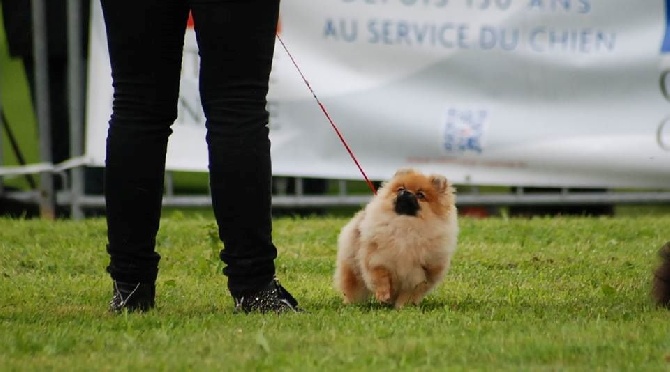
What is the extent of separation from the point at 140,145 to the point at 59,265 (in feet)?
6.90

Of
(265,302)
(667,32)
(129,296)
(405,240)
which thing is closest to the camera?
(265,302)

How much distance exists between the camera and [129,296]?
5.10 m

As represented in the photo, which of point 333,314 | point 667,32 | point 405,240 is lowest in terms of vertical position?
point 333,314

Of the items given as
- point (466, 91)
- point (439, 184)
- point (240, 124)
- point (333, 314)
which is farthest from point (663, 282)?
point (466, 91)

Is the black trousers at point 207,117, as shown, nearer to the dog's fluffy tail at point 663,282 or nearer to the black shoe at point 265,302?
the black shoe at point 265,302

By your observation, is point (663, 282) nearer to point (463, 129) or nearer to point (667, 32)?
point (463, 129)

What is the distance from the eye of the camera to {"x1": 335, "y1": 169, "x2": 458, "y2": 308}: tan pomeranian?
5.38 metres

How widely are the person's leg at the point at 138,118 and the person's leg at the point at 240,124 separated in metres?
0.12

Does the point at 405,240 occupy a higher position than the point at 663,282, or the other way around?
the point at 405,240

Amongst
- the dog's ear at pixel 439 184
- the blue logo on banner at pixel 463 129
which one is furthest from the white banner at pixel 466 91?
the dog's ear at pixel 439 184

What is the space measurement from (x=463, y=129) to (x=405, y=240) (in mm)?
3840

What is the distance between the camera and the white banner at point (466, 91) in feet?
29.8

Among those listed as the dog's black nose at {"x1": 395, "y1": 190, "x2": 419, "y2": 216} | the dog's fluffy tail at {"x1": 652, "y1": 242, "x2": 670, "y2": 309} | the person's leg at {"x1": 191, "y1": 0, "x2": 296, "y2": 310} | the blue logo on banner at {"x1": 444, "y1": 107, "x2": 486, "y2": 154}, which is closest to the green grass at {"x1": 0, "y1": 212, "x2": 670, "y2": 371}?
the dog's fluffy tail at {"x1": 652, "y1": 242, "x2": 670, "y2": 309}

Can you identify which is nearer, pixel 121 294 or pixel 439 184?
pixel 121 294
